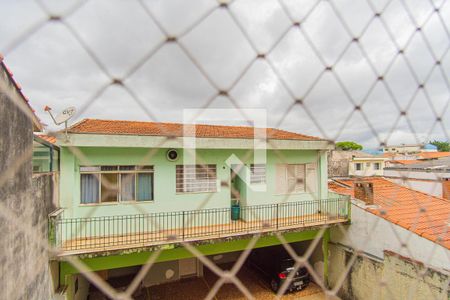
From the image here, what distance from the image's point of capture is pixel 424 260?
128 inches


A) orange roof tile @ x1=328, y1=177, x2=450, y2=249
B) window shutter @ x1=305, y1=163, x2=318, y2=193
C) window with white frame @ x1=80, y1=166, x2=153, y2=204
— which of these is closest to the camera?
orange roof tile @ x1=328, y1=177, x2=450, y2=249

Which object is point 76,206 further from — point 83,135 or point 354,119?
point 354,119

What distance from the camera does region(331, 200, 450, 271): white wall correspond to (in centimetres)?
307

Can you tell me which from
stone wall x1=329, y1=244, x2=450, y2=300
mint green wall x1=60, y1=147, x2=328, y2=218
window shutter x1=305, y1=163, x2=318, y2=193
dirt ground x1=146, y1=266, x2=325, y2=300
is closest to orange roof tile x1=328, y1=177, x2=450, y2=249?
stone wall x1=329, y1=244, x2=450, y2=300

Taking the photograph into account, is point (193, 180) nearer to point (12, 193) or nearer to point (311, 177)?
point (311, 177)

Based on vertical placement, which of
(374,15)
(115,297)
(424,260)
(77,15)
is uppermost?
(374,15)

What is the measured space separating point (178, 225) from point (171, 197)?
534mm

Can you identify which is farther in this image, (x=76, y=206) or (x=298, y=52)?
(x=76, y=206)

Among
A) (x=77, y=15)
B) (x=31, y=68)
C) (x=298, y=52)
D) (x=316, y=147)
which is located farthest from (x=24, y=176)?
(x=316, y=147)

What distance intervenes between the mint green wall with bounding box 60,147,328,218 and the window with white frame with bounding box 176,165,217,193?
97 mm

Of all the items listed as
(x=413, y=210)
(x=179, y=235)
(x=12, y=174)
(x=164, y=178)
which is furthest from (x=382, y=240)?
(x=12, y=174)

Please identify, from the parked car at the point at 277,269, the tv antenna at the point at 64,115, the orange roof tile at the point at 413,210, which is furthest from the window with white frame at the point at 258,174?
the tv antenna at the point at 64,115

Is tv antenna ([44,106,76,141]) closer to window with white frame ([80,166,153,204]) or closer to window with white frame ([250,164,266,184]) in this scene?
window with white frame ([80,166,153,204])

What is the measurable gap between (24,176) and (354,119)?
125 cm
